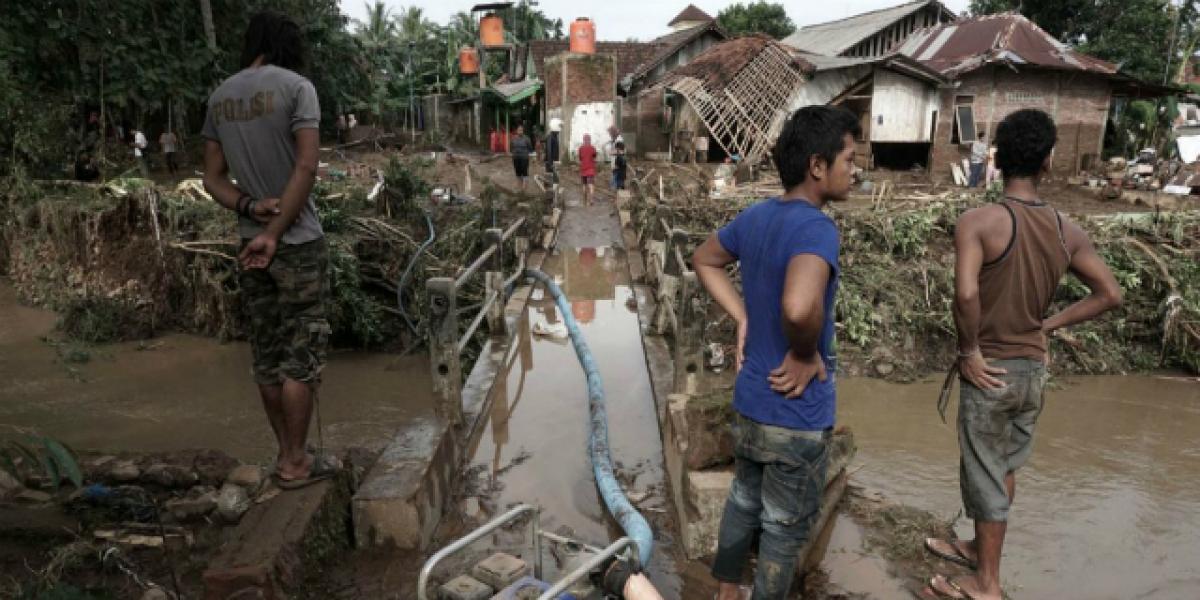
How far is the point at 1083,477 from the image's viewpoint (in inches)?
256

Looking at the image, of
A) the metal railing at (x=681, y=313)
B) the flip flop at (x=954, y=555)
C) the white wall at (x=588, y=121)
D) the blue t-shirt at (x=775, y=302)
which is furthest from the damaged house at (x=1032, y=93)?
the blue t-shirt at (x=775, y=302)

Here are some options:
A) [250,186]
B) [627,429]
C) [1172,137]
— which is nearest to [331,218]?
[627,429]

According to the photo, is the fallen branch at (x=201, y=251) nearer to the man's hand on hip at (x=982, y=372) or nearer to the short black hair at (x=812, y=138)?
the short black hair at (x=812, y=138)

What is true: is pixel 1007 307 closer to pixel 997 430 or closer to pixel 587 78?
pixel 997 430

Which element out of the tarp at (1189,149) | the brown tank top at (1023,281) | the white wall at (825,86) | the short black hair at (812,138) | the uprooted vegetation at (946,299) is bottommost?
the uprooted vegetation at (946,299)

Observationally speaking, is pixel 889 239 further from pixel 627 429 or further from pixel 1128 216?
pixel 627 429

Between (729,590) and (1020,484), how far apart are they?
4.40m

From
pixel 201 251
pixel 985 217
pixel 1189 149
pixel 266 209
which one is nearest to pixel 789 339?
pixel 985 217

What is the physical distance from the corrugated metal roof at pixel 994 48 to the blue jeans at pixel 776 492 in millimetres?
20669

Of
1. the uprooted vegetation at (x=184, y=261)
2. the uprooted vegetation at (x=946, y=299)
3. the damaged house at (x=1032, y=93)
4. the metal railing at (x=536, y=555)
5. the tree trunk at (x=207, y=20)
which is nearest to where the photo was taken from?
the metal railing at (x=536, y=555)

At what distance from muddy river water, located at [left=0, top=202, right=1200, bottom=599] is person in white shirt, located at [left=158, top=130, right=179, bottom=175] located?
27.4 feet

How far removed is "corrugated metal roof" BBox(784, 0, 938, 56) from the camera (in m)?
26.4

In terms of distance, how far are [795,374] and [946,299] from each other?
30.0 ft

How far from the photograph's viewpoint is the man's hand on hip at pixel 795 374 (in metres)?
2.42
